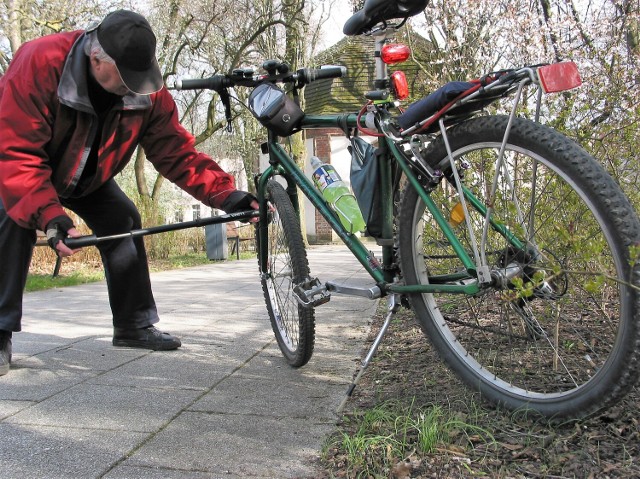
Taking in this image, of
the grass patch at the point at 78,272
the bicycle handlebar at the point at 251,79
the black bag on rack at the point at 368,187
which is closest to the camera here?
the black bag on rack at the point at 368,187

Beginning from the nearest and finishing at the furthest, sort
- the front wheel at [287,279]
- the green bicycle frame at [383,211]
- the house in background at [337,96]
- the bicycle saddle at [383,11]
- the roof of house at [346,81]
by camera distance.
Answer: the green bicycle frame at [383,211] → the bicycle saddle at [383,11] → the front wheel at [287,279] → the house in background at [337,96] → the roof of house at [346,81]

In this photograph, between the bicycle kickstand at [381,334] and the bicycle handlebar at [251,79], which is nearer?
the bicycle kickstand at [381,334]

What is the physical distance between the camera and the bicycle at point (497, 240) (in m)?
1.59

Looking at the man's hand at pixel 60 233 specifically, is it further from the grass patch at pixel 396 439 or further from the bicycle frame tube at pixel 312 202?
the grass patch at pixel 396 439

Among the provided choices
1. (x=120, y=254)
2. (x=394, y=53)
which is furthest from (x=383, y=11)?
(x=120, y=254)

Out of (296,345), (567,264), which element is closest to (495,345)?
(567,264)

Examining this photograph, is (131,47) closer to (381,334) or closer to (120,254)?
(120,254)

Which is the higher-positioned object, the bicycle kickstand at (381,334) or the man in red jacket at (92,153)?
the man in red jacket at (92,153)

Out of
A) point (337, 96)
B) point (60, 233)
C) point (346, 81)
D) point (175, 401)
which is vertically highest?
point (346, 81)

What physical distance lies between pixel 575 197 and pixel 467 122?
1.34 feet

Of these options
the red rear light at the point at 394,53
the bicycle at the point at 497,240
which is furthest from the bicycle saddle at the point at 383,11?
the red rear light at the point at 394,53

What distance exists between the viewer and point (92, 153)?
2955 millimetres

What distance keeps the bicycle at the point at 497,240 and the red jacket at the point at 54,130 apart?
768 millimetres

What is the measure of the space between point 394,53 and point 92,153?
163 centimetres
